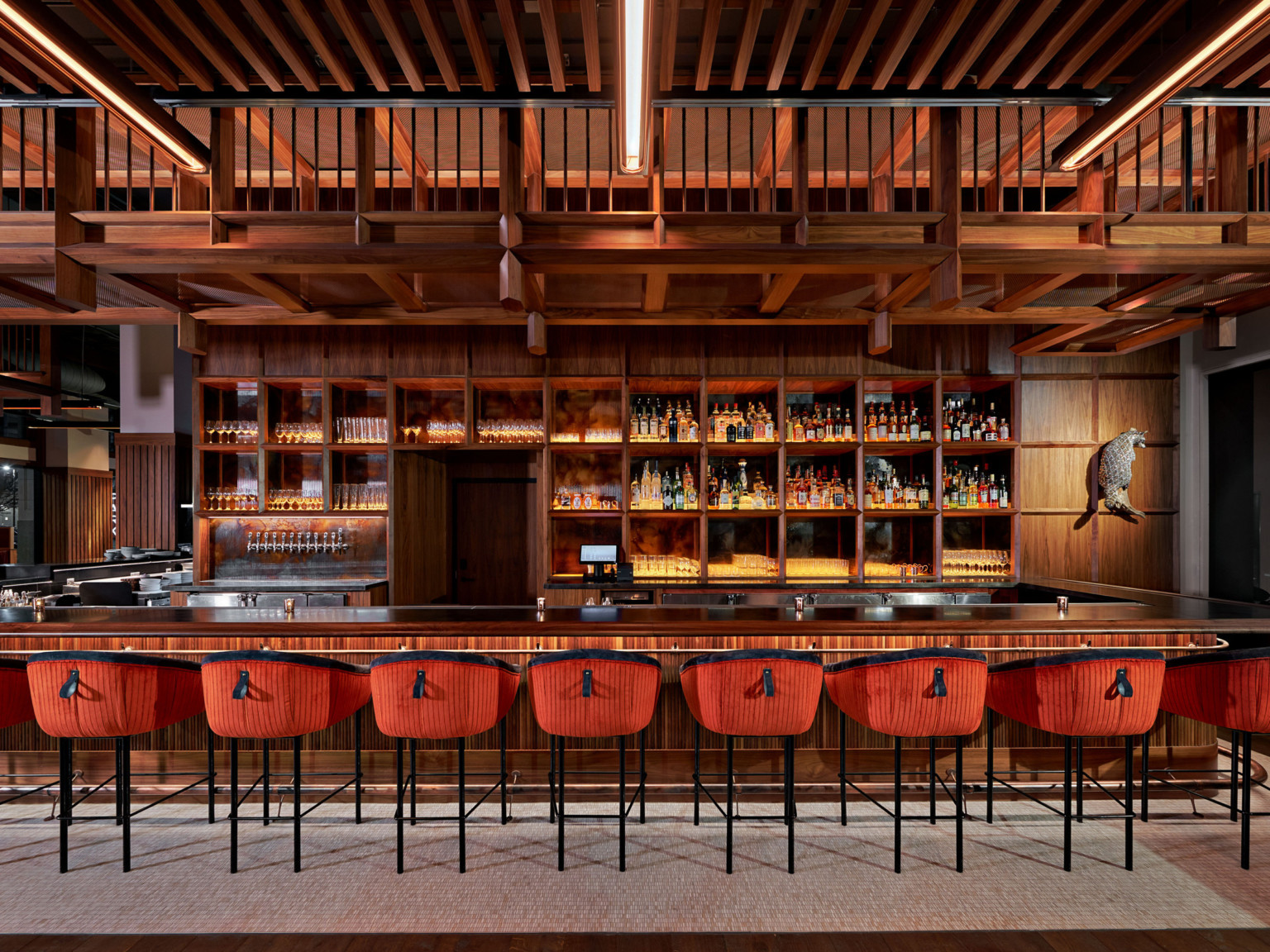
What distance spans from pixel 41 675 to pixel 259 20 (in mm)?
2855

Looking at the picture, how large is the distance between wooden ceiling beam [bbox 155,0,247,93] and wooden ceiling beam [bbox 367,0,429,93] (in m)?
0.31

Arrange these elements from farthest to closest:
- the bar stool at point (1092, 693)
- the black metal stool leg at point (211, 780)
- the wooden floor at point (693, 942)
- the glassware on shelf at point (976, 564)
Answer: the glassware on shelf at point (976, 564)
the black metal stool leg at point (211, 780)
the bar stool at point (1092, 693)
the wooden floor at point (693, 942)

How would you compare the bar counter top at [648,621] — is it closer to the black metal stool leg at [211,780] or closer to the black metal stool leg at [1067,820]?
the black metal stool leg at [211,780]

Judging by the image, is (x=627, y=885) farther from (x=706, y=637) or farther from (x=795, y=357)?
→ (x=795, y=357)

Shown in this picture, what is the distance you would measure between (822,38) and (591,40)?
996 mm

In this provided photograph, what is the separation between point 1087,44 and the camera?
117 inches

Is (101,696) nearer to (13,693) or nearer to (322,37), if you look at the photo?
(13,693)

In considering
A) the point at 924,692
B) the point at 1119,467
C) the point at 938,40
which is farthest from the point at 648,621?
the point at 1119,467

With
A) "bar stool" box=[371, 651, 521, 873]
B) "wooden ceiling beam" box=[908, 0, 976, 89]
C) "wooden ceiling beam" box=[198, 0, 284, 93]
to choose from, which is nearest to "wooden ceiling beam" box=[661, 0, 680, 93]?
"wooden ceiling beam" box=[908, 0, 976, 89]

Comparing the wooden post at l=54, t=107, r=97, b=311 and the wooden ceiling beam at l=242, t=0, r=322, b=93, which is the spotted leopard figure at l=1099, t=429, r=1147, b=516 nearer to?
the wooden ceiling beam at l=242, t=0, r=322, b=93

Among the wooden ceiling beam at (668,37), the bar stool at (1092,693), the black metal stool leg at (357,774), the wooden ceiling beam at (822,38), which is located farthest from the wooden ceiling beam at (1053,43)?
the black metal stool leg at (357,774)

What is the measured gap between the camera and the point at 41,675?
278 cm

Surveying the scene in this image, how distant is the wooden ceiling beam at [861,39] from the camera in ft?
8.93

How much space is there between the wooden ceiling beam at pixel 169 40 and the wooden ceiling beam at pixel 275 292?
0.89 metres
